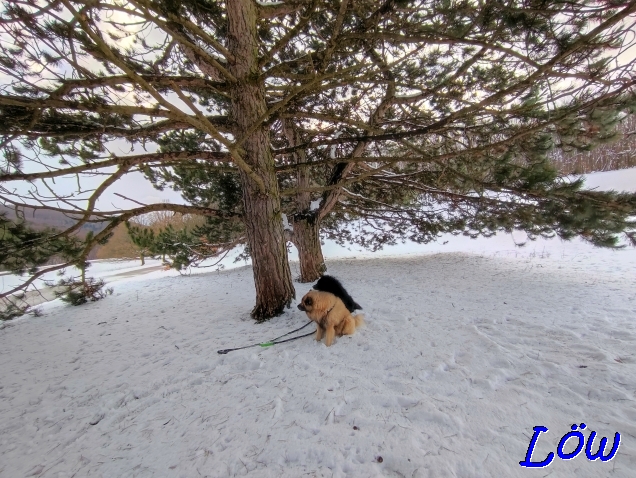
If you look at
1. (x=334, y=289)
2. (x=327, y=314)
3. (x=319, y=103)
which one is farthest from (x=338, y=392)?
(x=319, y=103)

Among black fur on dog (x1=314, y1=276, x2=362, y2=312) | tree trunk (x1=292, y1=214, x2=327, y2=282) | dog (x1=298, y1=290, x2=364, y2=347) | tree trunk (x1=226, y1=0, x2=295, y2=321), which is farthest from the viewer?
tree trunk (x1=292, y1=214, x2=327, y2=282)

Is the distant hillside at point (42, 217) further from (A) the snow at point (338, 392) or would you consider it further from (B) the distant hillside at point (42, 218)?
(A) the snow at point (338, 392)

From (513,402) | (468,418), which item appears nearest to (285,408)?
(468,418)

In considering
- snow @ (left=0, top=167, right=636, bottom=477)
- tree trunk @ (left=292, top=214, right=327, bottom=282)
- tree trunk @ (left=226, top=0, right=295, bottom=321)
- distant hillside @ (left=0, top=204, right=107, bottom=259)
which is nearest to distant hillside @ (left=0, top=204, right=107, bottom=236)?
distant hillside @ (left=0, top=204, right=107, bottom=259)

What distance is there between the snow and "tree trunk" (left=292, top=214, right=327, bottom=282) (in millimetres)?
2489

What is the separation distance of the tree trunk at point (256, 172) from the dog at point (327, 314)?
1.07 m

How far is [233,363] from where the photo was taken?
10.4ft

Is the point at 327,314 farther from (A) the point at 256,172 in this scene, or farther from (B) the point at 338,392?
(A) the point at 256,172

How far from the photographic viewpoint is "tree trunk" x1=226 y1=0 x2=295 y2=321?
Answer: 3.84 meters

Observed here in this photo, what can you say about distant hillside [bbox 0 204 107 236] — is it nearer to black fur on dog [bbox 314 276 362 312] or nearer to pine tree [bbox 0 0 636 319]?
pine tree [bbox 0 0 636 319]

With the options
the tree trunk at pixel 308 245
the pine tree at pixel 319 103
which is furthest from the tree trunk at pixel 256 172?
the tree trunk at pixel 308 245

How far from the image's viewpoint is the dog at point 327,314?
11.3ft

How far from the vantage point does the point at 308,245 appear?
7.07m

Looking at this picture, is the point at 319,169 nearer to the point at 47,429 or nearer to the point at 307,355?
the point at 307,355
